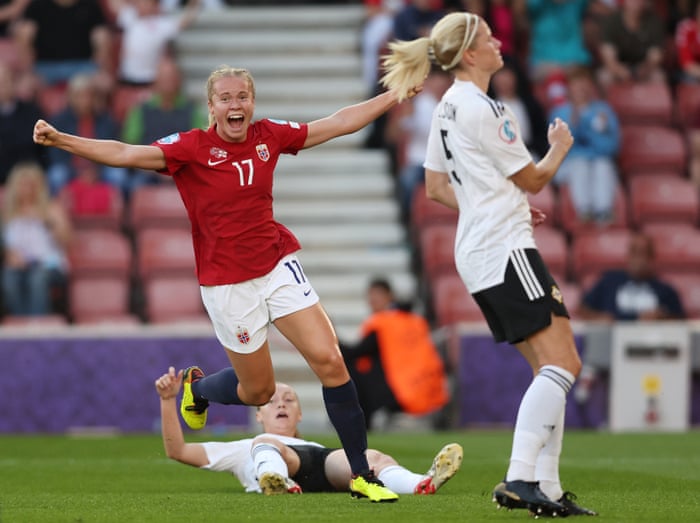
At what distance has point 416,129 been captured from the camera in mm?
16750

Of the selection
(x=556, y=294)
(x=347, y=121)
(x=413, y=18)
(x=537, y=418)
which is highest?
(x=413, y=18)

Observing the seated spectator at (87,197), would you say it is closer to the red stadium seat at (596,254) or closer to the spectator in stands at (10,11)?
the spectator in stands at (10,11)

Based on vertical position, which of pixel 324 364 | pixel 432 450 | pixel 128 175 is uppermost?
pixel 128 175

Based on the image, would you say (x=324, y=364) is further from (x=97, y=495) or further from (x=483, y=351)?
(x=483, y=351)

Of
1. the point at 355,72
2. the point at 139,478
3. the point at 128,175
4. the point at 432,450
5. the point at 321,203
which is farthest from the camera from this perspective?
the point at 355,72

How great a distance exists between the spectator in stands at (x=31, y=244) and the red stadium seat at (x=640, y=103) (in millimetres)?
6366

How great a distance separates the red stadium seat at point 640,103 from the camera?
1778cm

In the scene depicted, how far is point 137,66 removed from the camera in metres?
17.4

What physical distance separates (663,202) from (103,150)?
1034 cm

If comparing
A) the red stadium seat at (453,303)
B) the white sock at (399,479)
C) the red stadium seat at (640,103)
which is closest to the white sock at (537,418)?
the white sock at (399,479)

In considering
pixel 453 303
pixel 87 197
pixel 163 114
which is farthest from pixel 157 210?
pixel 453 303

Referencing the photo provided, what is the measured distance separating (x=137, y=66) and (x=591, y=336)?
236 inches

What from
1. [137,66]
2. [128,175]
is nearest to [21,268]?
[128,175]

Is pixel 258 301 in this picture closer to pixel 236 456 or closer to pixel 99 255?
pixel 236 456
